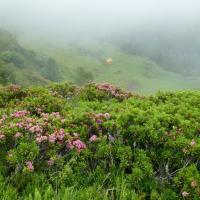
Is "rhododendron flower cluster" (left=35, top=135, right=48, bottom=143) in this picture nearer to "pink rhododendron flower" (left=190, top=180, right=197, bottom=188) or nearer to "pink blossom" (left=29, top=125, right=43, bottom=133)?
"pink blossom" (left=29, top=125, right=43, bottom=133)

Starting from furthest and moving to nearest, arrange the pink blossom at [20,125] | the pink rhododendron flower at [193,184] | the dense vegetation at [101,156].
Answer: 1. the pink blossom at [20,125]
2. the dense vegetation at [101,156]
3. the pink rhododendron flower at [193,184]

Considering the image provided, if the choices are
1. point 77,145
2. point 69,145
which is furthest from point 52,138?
point 77,145

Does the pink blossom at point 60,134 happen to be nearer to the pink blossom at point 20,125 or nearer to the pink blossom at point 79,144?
the pink blossom at point 79,144

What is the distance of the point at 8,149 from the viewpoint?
9.67m

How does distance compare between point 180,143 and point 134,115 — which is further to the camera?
point 134,115

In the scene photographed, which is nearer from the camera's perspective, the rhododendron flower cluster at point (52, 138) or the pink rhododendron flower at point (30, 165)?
the pink rhododendron flower at point (30, 165)

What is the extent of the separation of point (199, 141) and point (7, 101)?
8060 millimetres

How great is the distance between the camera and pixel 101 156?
9.30m

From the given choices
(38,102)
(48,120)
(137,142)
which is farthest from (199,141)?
(38,102)

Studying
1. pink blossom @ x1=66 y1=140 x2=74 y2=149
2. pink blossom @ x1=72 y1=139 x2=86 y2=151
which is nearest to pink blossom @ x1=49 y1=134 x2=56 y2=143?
pink blossom @ x1=66 y1=140 x2=74 y2=149

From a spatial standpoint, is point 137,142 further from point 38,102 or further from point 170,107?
point 38,102

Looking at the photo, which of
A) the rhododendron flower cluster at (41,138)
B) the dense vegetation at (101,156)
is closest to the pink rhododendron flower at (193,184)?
the dense vegetation at (101,156)

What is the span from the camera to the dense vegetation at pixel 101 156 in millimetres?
8305

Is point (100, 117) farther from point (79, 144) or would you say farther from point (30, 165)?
point (30, 165)
